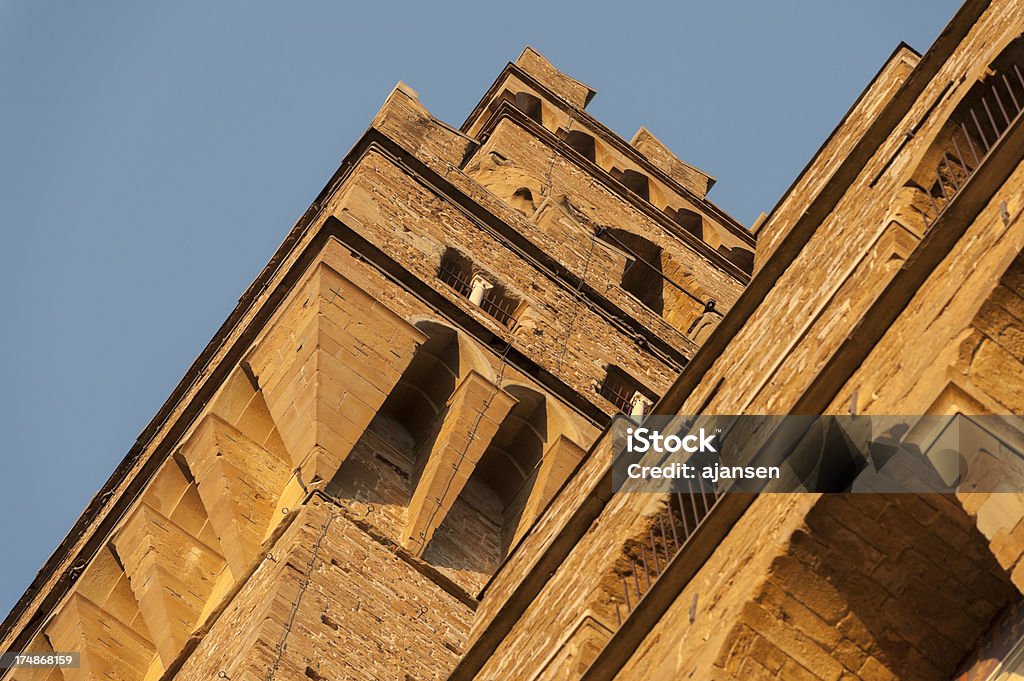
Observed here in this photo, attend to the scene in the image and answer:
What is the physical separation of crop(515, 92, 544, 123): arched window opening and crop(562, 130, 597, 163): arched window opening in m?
0.48

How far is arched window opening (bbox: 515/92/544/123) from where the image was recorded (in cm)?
2872

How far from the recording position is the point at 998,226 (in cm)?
657

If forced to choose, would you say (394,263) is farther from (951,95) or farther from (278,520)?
(951,95)

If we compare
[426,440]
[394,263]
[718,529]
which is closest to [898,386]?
[718,529]

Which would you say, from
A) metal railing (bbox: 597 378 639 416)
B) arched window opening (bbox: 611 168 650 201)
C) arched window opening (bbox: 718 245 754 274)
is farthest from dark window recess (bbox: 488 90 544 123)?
metal railing (bbox: 597 378 639 416)

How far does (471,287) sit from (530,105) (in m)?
8.73

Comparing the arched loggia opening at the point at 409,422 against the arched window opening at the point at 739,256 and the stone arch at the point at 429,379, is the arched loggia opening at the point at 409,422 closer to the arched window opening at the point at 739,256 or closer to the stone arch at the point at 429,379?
the stone arch at the point at 429,379

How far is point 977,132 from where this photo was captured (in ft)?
25.6

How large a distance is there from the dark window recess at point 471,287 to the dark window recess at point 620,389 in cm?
112

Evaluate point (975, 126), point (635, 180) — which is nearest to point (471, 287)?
point (635, 180)

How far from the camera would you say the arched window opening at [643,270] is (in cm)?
2595

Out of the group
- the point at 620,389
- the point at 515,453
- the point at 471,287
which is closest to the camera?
the point at 515,453

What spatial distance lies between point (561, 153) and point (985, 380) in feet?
69.1

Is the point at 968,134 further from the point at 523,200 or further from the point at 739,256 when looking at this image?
the point at 739,256
